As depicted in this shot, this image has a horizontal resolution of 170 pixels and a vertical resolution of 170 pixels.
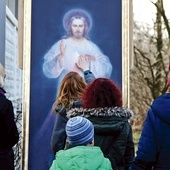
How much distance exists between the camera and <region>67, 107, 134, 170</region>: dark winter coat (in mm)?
3815

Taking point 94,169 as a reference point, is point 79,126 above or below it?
above

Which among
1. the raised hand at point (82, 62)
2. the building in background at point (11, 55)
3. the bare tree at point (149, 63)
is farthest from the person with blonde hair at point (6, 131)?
the bare tree at point (149, 63)

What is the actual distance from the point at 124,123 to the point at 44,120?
79.9 inches

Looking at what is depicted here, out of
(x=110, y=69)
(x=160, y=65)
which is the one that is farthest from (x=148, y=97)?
(x=110, y=69)

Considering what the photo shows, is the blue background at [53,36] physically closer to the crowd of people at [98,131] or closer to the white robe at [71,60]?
the white robe at [71,60]

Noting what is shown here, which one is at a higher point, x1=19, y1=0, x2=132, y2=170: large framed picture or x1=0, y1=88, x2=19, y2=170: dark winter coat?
x1=19, y1=0, x2=132, y2=170: large framed picture

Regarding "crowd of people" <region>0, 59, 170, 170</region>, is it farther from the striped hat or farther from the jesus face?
the jesus face

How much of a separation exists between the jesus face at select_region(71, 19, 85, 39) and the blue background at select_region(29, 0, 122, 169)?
110 mm

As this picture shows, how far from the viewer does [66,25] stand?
581cm

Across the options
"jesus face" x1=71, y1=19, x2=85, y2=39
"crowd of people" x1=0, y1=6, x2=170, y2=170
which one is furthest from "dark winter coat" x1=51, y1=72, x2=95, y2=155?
"jesus face" x1=71, y1=19, x2=85, y2=39

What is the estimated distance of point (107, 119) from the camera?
384 centimetres

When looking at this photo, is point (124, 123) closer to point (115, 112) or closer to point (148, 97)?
point (115, 112)

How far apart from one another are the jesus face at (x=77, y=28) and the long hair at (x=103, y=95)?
1994mm

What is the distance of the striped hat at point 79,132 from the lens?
3.23 metres
